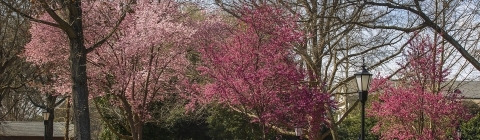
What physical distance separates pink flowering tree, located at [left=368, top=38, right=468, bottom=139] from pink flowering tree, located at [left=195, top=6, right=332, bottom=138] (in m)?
2.99

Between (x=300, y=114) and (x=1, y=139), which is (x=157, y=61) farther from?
(x=1, y=139)

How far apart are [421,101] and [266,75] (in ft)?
15.4

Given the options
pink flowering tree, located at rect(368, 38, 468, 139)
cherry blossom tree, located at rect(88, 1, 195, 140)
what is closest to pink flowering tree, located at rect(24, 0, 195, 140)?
cherry blossom tree, located at rect(88, 1, 195, 140)

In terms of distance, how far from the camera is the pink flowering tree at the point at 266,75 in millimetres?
10547

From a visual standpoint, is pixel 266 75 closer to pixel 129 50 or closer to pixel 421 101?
pixel 129 50

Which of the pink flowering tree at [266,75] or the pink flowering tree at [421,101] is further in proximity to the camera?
the pink flowering tree at [421,101]

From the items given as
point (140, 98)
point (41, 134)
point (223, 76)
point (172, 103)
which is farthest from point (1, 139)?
point (223, 76)

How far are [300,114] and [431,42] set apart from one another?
5117 mm

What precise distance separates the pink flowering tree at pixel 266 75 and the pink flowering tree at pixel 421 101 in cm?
299

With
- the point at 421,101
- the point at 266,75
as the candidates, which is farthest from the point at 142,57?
the point at 421,101

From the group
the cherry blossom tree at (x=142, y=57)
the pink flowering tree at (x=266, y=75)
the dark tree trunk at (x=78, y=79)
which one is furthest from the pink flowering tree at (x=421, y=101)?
the dark tree trunk at (x=78, y=79)

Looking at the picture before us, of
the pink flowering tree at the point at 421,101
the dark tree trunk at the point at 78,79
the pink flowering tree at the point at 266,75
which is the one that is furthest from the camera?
the pink flowering tree at the point at 421,101

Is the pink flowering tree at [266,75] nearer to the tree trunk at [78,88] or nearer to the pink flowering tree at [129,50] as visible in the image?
the pink flowering tree at [129,50]

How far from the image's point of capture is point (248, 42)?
10.8 meters
